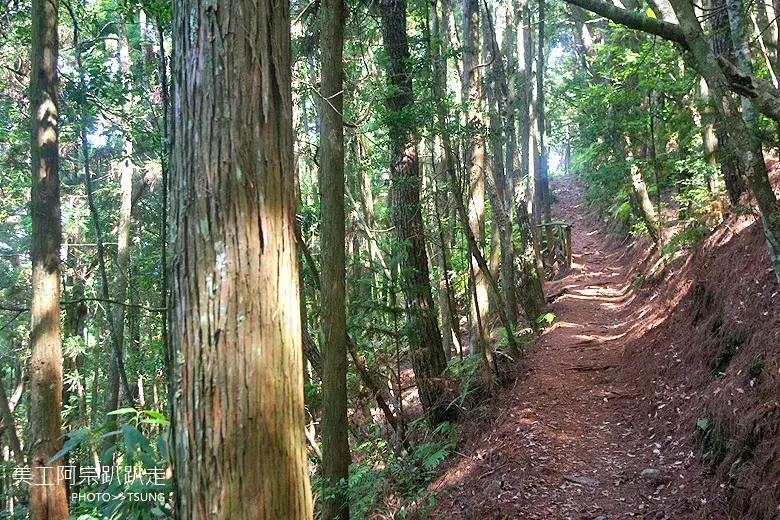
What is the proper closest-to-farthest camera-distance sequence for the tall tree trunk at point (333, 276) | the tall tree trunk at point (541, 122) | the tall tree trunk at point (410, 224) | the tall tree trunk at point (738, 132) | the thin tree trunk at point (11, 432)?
the tall tree trunk at point (738, 132)
the tall tree trunk at point (333, 276)
the thin tree trunk at point (11, 432)
the tall tree trunk at point (410, 224)
the tall tree trunk at point (541, 122)

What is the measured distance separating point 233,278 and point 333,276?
9.37ft

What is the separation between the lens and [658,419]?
614cm

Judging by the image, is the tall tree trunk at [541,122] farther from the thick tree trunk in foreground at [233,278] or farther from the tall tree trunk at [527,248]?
the thick tree trunk in foreground at [233,278]

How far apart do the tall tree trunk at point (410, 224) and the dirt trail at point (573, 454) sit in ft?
3.48

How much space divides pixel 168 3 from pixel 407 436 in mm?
6530

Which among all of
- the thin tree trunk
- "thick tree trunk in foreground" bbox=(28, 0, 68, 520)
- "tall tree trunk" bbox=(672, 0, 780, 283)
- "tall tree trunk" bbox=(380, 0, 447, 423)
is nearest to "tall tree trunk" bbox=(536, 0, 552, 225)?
"tall tree trunk" bbox=(380, 0, 447, 423)

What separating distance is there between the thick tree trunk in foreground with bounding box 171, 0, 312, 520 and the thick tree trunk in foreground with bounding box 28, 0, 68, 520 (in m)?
5.82

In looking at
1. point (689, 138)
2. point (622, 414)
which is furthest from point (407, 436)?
point (689, 138)

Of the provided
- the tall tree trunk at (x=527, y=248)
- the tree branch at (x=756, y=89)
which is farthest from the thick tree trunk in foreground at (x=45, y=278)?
the tall tree trunk at (x=527, y=248)

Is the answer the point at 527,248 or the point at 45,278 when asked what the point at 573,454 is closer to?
the point at 45,278

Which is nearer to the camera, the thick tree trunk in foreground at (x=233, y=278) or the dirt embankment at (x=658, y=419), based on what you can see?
the thick tree trunk in foreground at (x=233, y=278)

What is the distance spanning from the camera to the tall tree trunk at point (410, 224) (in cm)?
777

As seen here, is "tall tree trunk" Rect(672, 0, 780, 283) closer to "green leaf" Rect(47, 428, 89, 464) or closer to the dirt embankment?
the dirt embankment

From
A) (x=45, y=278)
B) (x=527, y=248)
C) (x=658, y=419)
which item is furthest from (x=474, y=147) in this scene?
(x=527, y=248)
